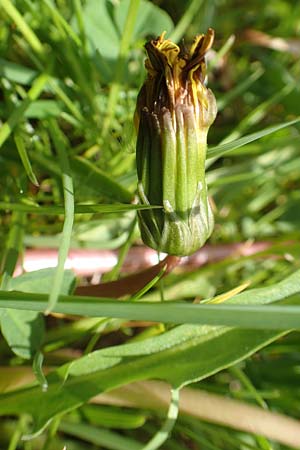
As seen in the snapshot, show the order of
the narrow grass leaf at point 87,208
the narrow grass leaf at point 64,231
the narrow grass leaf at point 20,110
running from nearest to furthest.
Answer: the narrow grass leaf at point 64,231
the narrow grass leaf at point 87,208
the narrow grass leaf at point 20,110

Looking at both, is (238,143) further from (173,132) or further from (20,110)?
(20,110)

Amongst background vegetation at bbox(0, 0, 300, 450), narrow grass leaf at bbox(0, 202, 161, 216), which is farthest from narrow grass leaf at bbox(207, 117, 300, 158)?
narrow grass leaf at bbox(0, 202, 161, 216)

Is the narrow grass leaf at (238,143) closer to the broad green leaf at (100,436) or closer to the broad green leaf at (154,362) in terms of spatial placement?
the broad green leaf at (154,362)

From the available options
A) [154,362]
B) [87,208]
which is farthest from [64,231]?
[154,362]

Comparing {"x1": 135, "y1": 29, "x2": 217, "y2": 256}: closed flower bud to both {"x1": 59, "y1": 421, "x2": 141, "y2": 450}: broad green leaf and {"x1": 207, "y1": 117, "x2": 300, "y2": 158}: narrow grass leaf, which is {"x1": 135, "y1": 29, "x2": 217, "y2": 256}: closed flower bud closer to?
{"x1": 207, "y1": 117, "x2": 300, "y2": 158}: narrow grass leaf

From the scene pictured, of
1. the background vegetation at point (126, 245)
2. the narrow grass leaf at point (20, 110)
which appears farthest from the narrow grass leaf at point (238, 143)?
the narrow grass leaf at point (20, 110)

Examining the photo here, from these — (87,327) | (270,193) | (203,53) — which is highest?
(203,53)

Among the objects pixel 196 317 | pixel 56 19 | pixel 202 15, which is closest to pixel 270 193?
pixel 202 15

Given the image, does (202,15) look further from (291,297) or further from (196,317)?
(196,317)
